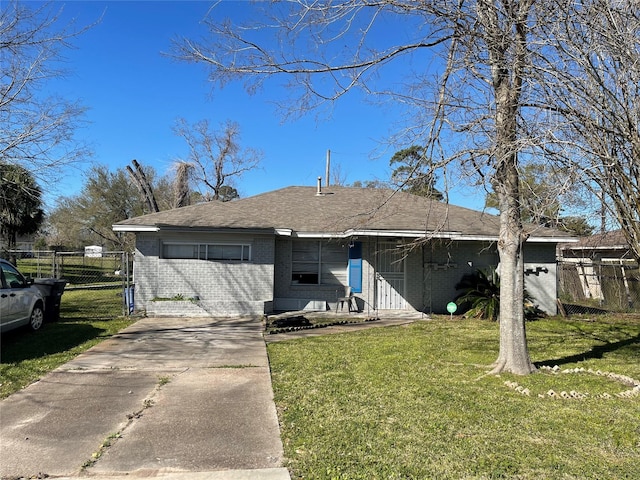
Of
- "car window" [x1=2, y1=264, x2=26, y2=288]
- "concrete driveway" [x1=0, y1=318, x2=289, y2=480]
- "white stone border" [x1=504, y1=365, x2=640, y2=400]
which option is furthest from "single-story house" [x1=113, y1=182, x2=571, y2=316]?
A: "white stone border" [x1=504, y1=365, x2=640, y2=400]

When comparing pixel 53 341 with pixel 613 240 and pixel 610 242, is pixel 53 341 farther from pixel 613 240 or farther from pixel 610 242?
pixel 610 242

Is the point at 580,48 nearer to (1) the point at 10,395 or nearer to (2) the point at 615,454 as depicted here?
(2) the point at 615,454

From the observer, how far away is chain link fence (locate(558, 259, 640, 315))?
15.3 metres

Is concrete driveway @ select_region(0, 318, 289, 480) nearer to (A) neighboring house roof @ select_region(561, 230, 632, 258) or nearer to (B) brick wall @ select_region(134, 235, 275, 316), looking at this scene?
(B) brick wall @ select_region(134, 235, 275, 316)

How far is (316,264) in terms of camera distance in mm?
14391

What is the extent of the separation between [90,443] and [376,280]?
1081 cm

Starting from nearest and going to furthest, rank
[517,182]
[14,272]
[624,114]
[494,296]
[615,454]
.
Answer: [615,454] → [624,114] → [517,182] → [14,272] → [494,296]

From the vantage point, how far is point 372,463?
3.76 m

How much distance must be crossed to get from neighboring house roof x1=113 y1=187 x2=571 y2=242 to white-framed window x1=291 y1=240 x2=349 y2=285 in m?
0.70

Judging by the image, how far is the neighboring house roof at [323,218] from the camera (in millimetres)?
12898

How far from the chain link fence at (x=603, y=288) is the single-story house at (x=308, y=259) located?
2.30 m

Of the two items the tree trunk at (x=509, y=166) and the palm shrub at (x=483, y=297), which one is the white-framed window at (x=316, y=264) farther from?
the tree trunk at (x=509, y=166)

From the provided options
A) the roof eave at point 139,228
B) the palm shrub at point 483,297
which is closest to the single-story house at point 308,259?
the roof eave at point 139,228

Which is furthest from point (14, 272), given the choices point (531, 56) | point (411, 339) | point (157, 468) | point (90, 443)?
point (531, 56)
